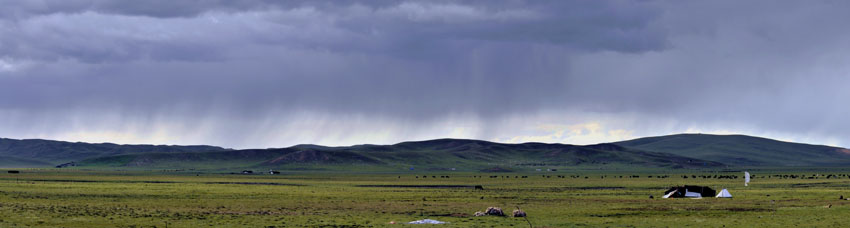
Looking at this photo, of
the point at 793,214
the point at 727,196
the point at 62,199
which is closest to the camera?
the point at 793,214

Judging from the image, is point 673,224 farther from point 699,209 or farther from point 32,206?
point 32,206

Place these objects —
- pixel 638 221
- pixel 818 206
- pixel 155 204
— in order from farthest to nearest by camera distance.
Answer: pixel 155 204 → pixel 818 206 → pixel 638 221

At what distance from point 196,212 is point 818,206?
148ft

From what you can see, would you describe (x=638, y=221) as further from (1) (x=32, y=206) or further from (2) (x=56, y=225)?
(1) (x=32, y=206)

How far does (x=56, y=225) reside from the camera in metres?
45.2

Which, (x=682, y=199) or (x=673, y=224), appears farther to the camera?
(x=682, y=199)

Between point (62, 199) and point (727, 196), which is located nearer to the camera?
point (62, 199)

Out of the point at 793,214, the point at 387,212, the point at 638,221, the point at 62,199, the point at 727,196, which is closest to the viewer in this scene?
the point at 638,221

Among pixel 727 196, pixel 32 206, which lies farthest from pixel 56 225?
pixel 727 196

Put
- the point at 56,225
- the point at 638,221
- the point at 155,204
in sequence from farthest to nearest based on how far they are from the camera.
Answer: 1. the point at 155,204
2. the point at 638,221
3. the point at 56,225

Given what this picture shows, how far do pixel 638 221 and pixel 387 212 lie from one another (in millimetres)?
17340

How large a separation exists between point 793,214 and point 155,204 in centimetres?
4684

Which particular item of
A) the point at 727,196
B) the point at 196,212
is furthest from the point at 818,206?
the point at 196,212

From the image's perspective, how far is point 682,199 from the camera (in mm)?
73688
